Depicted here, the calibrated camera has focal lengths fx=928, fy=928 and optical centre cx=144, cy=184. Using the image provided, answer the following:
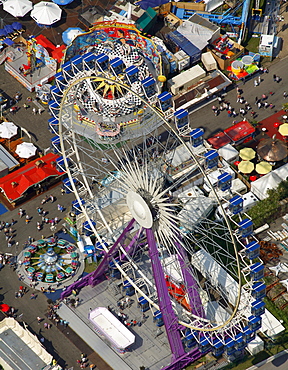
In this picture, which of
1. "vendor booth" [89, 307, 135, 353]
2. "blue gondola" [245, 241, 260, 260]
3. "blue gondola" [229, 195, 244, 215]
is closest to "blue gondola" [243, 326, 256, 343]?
"blue gondola" [245, 241, 260, 260]

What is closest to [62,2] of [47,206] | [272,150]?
[47,206]

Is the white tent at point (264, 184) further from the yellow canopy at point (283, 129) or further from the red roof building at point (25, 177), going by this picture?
the red roof building at point (25, 177)

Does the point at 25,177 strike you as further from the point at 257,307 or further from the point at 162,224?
the point at 257,307

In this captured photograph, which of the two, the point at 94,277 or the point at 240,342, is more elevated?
the point at 94,277

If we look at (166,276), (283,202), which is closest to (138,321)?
(166,276)

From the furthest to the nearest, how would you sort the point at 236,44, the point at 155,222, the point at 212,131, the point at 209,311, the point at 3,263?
the point at 236,44
the point at 212,131
the point at 3,263
the point at 209,311
the point at 155,222

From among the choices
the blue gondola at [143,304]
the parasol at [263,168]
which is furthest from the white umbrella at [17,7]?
the blue gondola at [143,304]

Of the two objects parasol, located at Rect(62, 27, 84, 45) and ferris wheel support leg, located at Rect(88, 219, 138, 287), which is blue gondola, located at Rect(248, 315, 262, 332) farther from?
parasol, located at Rect(62, 27, 84, 45)

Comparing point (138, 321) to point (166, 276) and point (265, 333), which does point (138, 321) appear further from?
point (265, 333)
